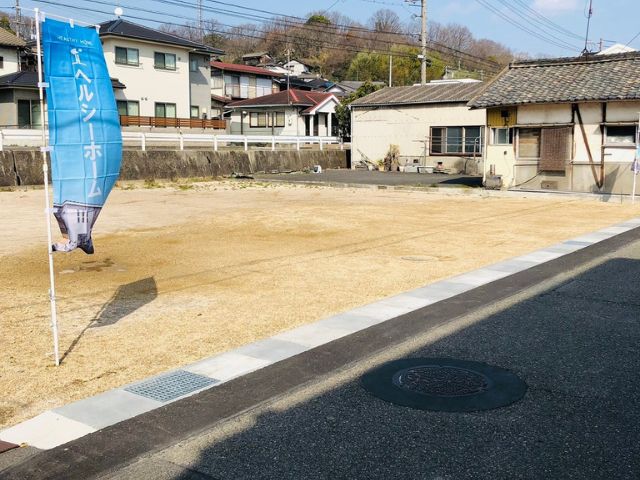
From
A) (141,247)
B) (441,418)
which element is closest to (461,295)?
(441,418)

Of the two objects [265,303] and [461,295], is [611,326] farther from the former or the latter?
[265,303]

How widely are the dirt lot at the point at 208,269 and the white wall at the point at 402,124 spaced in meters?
16.0

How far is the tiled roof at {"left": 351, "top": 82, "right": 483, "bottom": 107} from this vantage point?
3547 centimetres

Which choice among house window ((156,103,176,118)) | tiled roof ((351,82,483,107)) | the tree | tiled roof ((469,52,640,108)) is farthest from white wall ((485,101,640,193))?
house window ((156,103,176,118))

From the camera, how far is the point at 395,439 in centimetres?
412

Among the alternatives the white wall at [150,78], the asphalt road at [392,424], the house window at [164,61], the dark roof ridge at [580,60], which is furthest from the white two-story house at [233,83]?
the asphalt road at [392,424]

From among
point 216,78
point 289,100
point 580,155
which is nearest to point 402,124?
point 289,100

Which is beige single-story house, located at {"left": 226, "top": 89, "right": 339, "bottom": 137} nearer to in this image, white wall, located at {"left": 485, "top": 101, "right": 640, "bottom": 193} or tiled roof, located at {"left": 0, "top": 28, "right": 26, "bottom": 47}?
tiled roof, located at {"left": 0, "top": 28, "right": 26, "bottom": 47}

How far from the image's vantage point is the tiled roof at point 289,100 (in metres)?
47.6

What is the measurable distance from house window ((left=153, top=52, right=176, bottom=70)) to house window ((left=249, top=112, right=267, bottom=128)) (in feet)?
28.4

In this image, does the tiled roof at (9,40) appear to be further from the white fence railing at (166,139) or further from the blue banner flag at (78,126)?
the blue banner flag at (78,126)

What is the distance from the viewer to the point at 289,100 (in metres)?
47.6

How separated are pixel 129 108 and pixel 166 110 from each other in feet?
9.32

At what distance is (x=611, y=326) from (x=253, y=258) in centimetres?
578
